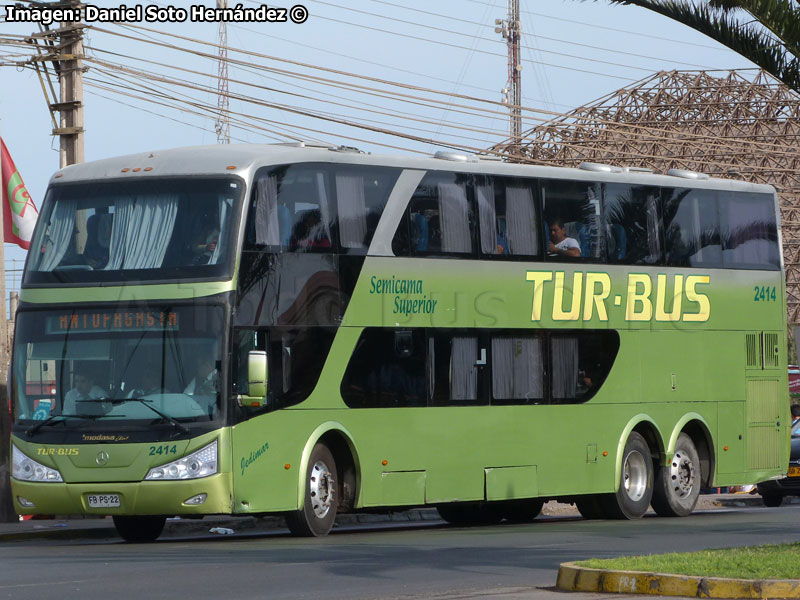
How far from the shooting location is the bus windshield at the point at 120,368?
54.5 ft

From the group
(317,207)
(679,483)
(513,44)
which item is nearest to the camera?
(317,207)

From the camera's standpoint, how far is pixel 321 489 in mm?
17812

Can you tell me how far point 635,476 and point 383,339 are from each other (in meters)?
5.05

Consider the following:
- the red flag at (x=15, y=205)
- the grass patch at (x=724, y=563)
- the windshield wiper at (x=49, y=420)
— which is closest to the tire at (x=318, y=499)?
the windshield wiper at (x=49, y=420)

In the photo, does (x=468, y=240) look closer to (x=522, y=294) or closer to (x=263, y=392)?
(x=522, y=294)

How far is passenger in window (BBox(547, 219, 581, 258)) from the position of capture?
67.3ft

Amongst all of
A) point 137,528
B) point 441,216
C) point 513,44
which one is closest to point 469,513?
point 441,216

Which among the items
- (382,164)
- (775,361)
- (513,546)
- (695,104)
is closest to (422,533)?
(513,546)

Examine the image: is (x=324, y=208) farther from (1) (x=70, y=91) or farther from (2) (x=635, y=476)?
(1) (x=70, y=91)

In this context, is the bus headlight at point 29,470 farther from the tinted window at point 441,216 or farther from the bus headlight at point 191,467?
the tinted window at point 441,216

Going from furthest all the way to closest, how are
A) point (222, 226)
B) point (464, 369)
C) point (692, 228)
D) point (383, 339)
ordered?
1. point (692, 228)
2. point (464, 369)
3. point (383, 339)
4. point (222, 226)

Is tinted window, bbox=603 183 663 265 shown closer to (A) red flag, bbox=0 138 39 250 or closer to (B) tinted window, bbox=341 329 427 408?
(B) tinted window, bbox=341 329 427 408

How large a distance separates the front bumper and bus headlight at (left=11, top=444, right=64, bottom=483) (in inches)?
4.7

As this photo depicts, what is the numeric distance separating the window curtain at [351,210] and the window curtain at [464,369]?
1931 millimetres
